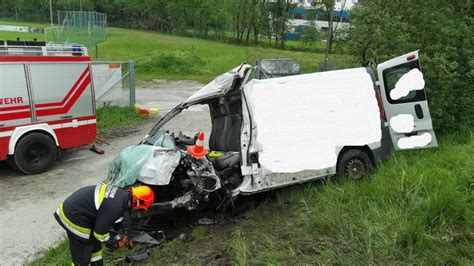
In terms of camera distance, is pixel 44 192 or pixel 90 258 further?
pixel 44 192

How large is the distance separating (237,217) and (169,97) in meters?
12.3

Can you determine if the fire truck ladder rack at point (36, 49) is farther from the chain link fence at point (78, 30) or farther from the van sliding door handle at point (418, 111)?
the chain link fence at point (78, 30)

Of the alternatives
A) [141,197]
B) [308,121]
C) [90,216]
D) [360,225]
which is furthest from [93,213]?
[308,121]

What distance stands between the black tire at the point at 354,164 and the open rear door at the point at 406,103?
0.53 metres

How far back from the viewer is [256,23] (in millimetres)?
55188

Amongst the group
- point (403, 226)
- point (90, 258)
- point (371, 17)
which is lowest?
point (90, 258)

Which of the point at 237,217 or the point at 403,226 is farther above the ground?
the point at 403,226

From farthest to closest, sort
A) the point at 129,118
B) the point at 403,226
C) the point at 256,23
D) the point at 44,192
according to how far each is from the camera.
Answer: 1. the point at 256,23
2. the point at 129,118
3. the point at 44,192
4. the point at 403,226

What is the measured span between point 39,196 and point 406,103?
5873 millimetres

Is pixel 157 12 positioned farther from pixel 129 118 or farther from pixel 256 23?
pixel 129 118

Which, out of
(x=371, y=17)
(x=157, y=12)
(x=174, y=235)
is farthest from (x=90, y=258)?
(x=157, y=12)

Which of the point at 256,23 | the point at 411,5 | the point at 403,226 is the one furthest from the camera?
the point at 256,23

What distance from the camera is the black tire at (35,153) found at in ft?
24.0

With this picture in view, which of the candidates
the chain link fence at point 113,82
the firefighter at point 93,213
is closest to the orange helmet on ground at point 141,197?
the firefighter at point 93,213
